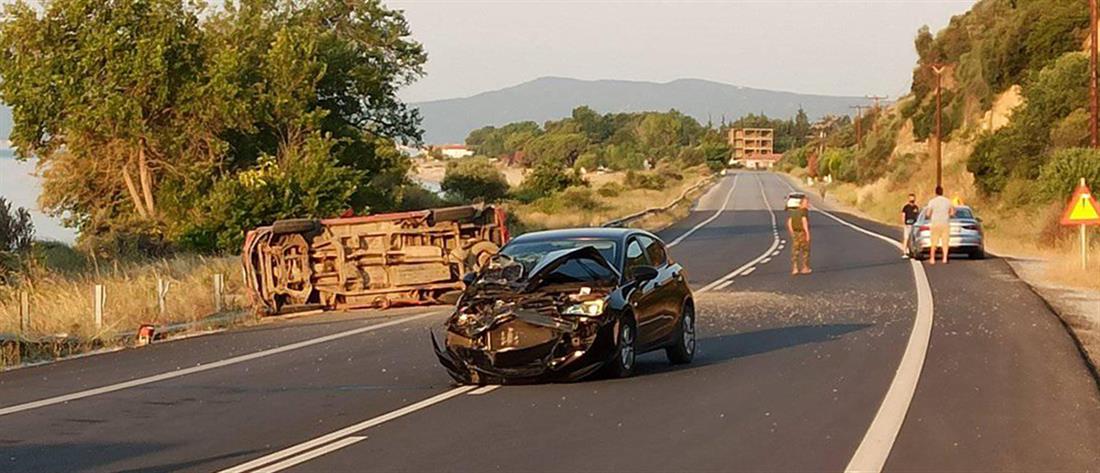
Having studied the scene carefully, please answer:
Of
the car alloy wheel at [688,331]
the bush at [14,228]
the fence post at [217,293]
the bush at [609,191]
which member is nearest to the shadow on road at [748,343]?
the car alloy wheel at [688,331]

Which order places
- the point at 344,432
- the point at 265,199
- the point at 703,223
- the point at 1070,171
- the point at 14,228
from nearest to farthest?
the point at 344,432
the point at 14,228
the point at 265,199
the point at 1070,171
the point at 703,223

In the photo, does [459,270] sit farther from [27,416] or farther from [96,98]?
[96,98]

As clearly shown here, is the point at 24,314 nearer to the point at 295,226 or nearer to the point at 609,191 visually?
the point at 295,226

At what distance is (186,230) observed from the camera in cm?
4088

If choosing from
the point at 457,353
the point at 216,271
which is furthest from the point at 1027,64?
the point at 457,353

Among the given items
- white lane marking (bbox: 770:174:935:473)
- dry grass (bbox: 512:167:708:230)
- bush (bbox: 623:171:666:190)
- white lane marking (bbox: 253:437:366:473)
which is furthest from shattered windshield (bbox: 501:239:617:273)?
bush (bbox: 623:171:666:190)

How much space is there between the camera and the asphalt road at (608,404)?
32.9 feet

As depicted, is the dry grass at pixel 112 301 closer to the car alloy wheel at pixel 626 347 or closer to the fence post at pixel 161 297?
the fence post at pixel 161 297

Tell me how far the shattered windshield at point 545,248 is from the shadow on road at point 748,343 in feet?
4.16

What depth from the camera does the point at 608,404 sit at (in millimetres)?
12547

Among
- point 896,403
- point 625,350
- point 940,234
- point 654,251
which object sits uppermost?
point 654,251

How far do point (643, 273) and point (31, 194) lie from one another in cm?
3819

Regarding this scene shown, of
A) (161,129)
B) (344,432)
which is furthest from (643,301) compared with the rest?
(161,129)

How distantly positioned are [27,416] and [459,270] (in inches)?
453
